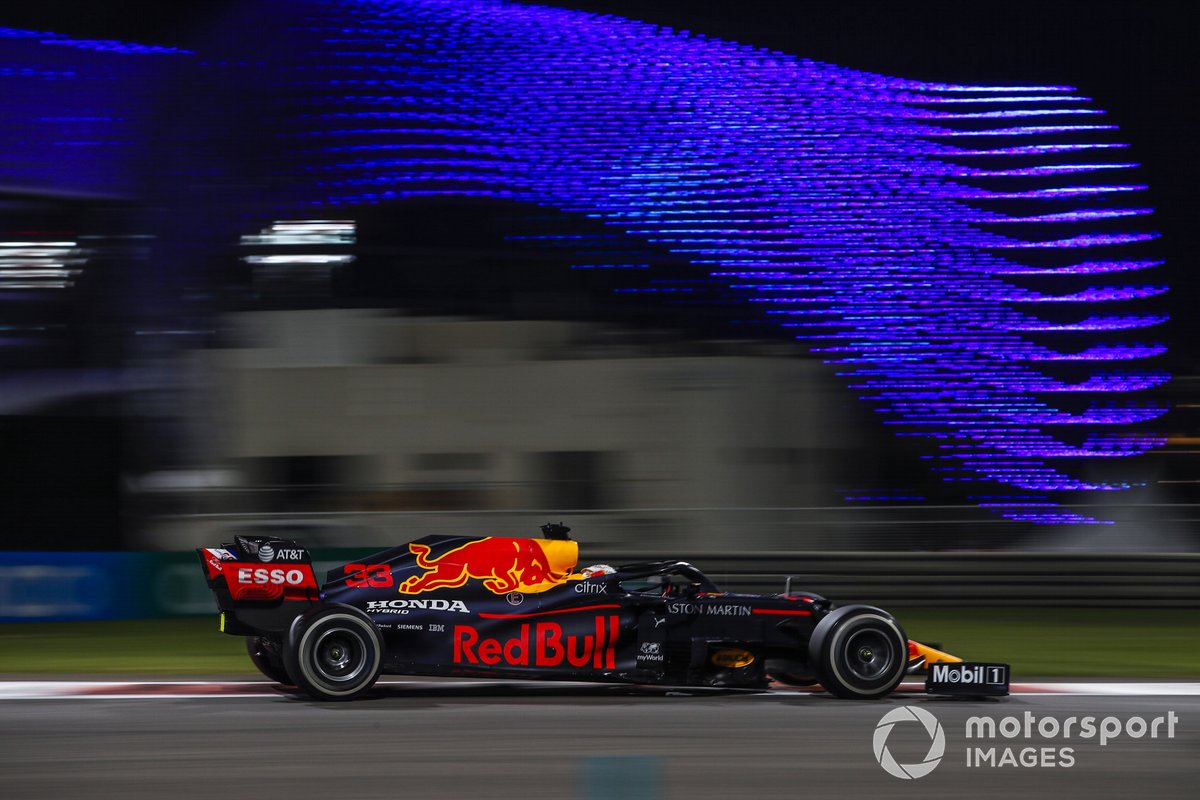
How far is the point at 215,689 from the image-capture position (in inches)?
Answer: 365

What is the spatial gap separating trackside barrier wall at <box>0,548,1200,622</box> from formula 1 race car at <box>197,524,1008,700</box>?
6075 mm

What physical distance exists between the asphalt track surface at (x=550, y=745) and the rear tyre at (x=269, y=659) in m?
0.14

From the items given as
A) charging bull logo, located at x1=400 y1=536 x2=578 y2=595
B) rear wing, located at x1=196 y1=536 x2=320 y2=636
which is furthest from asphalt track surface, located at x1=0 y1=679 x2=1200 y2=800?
charging bull logo, located at x1=400 y1=536 x2=578 y2=595

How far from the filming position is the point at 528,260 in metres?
21.5

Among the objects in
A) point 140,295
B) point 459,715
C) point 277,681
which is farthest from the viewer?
point 140,295

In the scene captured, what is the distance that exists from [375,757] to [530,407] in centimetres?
1388

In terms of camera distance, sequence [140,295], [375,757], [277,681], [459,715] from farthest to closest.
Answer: [140,295] → [277,681] → [459,715] → [375,757]

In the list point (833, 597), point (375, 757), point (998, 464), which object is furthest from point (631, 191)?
point (375, 757)

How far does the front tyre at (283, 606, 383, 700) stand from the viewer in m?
8.23

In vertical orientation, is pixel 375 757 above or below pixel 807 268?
below

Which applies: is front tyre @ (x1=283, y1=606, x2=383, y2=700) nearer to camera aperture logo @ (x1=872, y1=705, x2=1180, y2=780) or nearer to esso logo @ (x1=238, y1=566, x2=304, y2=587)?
esso logo @ (x1=238, y1=566, x2=304, y2=587)

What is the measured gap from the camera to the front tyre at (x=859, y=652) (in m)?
8.45

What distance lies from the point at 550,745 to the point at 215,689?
129 inches

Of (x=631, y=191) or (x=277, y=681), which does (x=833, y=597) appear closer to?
(x=277, y=681)
